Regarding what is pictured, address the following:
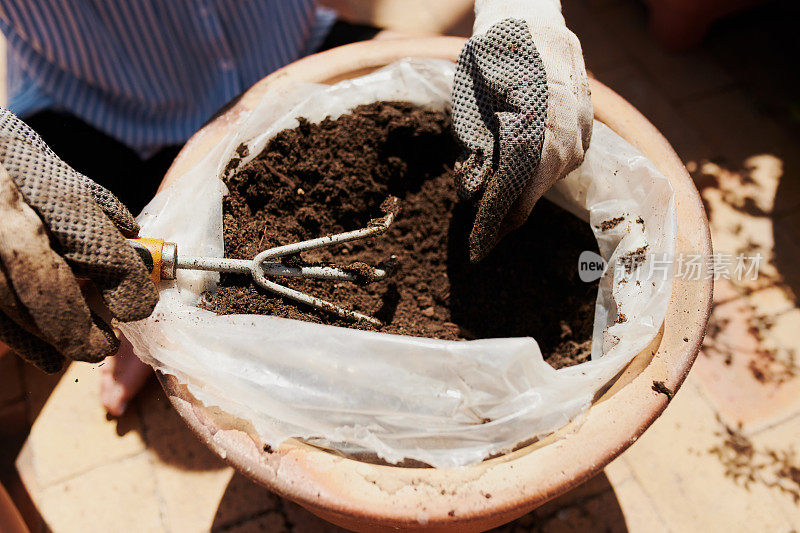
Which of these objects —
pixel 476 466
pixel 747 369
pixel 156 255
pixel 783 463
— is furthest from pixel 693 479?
pixel 156 255

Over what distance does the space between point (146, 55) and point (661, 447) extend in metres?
1.67

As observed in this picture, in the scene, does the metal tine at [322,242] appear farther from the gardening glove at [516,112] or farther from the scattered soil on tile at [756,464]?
the scattered soil on tile at [756,464]

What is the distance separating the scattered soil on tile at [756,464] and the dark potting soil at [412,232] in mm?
636

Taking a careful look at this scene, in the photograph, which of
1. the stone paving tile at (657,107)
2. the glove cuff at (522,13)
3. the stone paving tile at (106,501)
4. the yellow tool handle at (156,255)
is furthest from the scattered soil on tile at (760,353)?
the stone paving tile at (106,501)

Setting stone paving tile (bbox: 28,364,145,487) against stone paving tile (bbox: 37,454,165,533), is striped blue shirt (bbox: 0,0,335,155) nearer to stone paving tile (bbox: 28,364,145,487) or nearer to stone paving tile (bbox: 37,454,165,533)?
stone paving tile (bbox: 28,364,145,487)

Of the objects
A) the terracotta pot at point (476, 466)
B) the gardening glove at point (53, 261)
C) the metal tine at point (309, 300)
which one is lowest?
the terracotta pot at point (476, 466)

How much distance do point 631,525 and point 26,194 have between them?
1437mm

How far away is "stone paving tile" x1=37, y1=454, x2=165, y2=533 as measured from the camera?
57.2 inches

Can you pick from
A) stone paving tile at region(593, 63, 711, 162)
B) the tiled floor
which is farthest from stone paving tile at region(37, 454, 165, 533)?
stone paving tile at region(593, 63, 711, 162)

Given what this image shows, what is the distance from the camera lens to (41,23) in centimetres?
139

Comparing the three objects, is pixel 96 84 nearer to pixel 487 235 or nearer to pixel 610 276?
pixel 487 235

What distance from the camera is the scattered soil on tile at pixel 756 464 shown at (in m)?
1.48

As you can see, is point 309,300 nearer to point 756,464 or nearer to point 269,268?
point 269,268

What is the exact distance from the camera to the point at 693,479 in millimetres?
1484
